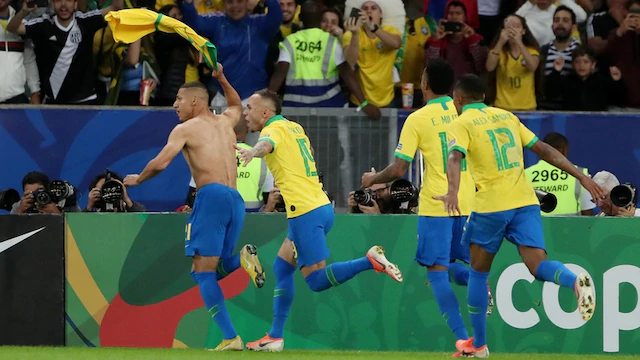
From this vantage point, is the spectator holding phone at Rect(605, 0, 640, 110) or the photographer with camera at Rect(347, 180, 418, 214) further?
the spectator holding phone at Rect(605, 0, 640, 110)

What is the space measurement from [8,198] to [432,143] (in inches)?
176

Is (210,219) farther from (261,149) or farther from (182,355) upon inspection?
(182,355)

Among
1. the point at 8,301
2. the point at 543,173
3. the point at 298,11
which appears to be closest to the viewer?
the point at 8,301

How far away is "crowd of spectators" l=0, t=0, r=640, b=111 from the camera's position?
44.6 feet

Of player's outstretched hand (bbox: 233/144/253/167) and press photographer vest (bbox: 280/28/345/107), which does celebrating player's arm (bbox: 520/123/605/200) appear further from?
press photographer vest (bbox: 280/28/345/107)

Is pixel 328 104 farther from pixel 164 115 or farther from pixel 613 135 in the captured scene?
pixel 613 135

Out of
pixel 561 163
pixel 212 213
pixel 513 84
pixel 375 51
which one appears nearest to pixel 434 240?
pixel 561 163

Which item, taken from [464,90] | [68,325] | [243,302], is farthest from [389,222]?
[68,325]

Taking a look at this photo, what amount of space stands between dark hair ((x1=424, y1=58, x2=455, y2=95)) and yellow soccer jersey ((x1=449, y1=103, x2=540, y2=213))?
107 cm

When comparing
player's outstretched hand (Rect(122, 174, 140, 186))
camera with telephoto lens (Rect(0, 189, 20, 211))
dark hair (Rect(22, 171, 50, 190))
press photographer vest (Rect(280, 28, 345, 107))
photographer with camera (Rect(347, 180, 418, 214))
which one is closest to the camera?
player's outstretched hand (Rect(122, 174, 140, 186))

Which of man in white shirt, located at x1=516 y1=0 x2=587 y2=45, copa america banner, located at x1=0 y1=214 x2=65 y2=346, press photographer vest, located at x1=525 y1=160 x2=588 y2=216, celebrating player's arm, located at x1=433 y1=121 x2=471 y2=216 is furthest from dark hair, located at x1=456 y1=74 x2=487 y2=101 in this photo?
man in white shirt, located at x1=516 y1=0 x2=587 y2=45

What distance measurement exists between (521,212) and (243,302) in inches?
135

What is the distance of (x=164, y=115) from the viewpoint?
43.5ft

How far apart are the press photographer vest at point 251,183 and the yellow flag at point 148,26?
2076mm
